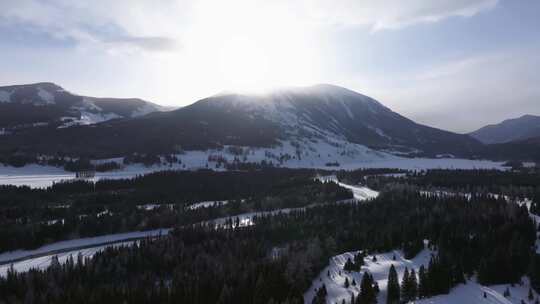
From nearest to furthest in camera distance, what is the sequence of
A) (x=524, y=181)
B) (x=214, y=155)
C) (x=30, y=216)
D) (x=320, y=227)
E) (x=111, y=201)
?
(x=320, y=227) → (x=30, y=216) → (x=111, y=201) → (x=524, y=181) → (x=214, y=155)

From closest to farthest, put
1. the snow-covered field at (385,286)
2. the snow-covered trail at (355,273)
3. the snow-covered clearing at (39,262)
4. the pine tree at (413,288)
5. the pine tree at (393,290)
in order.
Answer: the snow-covered field at (385,286) < the pine tree at (393,290) < the pine tree at (413,288) < the snow-covered trail at (355,273) < the snow-covered clearing at (39,262)

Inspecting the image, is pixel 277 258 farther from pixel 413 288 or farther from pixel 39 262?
pixel 39 262

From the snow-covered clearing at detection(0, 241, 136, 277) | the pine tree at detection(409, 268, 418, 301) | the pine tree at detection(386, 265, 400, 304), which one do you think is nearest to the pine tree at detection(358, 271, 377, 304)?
the pine tree at detection(386, 265, 400, 304)

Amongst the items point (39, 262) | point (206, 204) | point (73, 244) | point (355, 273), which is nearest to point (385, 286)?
point (355, 273)

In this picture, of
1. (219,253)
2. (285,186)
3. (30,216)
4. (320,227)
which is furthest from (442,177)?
(30,216)

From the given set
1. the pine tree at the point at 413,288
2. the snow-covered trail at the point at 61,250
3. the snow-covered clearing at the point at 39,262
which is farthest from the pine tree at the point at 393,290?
the snow-covered clearing at the point at 39,262

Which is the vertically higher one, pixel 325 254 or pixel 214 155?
pixel 214 155

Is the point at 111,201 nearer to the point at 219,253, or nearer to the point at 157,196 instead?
the point at 157,196

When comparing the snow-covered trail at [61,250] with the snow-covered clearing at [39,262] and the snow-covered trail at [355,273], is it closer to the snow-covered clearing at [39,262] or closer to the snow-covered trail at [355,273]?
the snow-covered clearing at [39,262]
